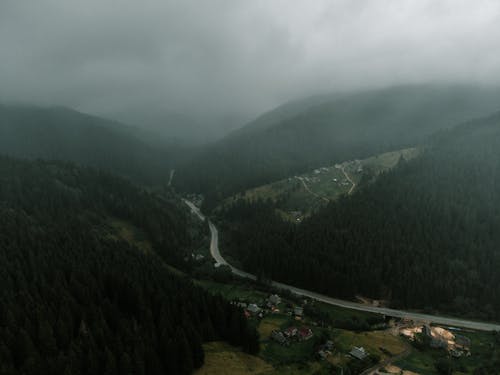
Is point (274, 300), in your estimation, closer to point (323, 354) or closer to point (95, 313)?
point (323, 354)

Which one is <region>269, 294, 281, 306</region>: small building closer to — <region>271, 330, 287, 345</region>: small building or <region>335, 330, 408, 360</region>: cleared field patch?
<region>271, 330, 287, 345</region>: small building

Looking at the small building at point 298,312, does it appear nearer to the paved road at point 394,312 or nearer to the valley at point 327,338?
the valley at point 327,338

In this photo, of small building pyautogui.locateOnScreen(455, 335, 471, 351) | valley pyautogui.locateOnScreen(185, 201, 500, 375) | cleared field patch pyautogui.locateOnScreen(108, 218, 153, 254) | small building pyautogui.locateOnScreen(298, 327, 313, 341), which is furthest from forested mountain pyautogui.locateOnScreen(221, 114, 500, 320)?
cleared field patch pyautogui.locateOnScreen(108, 218, 153, 254)

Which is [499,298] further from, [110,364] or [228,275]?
[110,364]

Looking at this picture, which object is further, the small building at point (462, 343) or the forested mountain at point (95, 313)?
the small building at point (462, 343)

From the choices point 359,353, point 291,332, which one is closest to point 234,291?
point 291,332

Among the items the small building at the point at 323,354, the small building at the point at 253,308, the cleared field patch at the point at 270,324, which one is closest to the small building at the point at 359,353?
the small building at the point at 323,354
